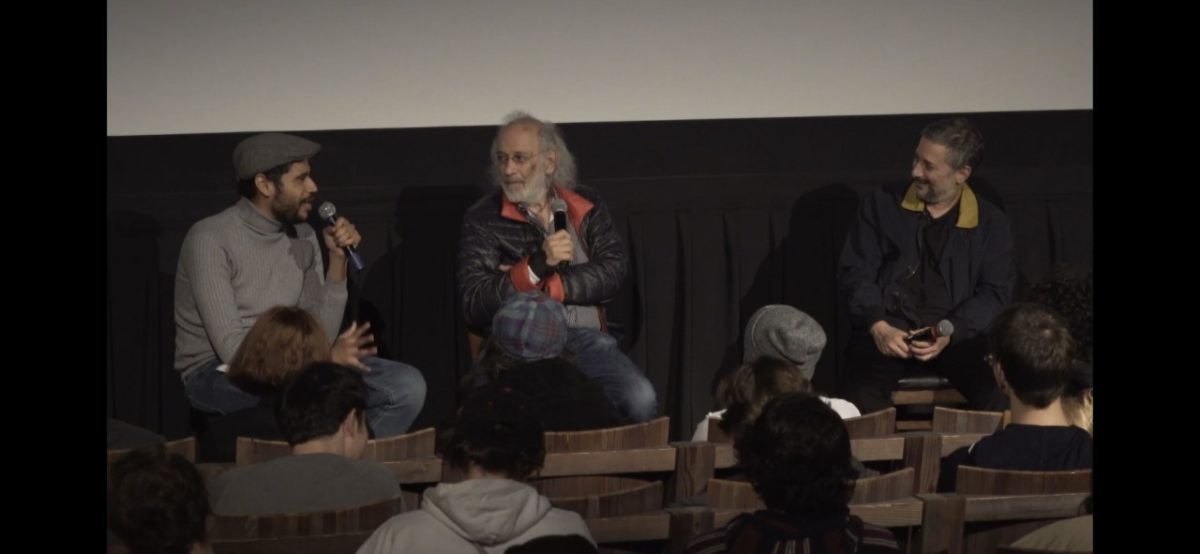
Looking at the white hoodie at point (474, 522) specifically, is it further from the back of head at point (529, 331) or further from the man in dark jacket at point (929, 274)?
the man in dark jacket at point (929, 274)

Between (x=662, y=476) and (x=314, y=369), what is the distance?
748 millimetres

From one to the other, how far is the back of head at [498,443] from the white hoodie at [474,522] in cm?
6

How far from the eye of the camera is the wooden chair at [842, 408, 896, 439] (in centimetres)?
338

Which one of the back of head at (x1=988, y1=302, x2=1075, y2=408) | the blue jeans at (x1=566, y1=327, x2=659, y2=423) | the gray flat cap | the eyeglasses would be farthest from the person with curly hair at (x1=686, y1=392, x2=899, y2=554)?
the gray flat cap

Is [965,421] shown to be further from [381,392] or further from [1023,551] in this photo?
[381,392]

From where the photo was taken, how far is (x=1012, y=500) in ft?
9.29

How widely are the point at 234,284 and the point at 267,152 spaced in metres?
0.36

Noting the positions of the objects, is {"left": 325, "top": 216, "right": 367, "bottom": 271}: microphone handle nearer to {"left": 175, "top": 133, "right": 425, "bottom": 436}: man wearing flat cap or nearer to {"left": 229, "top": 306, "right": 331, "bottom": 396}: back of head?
{"left": 175, "top": 133, "right": 425, "bottom": 436}: man wearing flat cap

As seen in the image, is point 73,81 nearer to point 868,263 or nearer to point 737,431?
point 737,431

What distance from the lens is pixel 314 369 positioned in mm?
3006

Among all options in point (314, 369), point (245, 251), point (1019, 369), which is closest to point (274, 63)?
point (245, 251)

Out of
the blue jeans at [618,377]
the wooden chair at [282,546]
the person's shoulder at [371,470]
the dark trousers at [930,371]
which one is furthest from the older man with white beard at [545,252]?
the wooden chair at [282,546]

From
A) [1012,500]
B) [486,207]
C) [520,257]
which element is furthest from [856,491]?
[486,207]

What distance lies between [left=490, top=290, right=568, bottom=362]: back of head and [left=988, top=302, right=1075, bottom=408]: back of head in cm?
102
